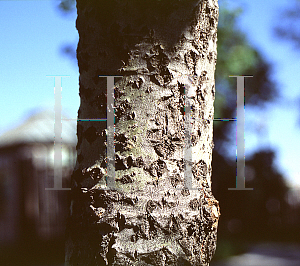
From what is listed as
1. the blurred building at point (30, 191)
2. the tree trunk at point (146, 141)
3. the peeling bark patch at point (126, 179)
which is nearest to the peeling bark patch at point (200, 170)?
the tree trunk at point (146, 141)

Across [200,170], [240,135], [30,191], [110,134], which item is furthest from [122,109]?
[30,191]

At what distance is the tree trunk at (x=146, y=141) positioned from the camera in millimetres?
1081

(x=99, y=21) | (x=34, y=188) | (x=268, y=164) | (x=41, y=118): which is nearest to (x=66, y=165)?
(x=34, y=188)

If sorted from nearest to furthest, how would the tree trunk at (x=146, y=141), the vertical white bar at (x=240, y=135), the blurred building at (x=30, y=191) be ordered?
the tree trunk at (x=146, y=141), the vertical white bar at (x=240, y=135), the blurred building at (x=30, y=191)

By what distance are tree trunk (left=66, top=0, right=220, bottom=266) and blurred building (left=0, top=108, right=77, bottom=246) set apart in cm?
533

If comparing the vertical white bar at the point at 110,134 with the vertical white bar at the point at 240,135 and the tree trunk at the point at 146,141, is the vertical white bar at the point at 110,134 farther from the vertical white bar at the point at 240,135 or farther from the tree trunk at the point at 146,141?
the vertical white bar at the point at 240,135

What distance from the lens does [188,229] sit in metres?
Result: 1.12

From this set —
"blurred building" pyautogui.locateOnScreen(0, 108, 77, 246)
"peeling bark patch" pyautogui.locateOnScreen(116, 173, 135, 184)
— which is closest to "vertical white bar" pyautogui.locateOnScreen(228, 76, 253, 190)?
"peeling bark patch" pyautogui.locateOnScreen(116, 173, 135, 184)

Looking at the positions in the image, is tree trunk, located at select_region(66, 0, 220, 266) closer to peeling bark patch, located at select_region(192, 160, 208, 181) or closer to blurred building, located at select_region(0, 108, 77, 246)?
peeling bark patch, located at select_region(192, 160, 208, 181)

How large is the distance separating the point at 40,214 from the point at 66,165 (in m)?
1.01

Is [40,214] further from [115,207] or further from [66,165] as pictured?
[115,207]

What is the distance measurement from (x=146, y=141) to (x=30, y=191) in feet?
19.1

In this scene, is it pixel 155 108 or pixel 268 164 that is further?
pixel 268 164

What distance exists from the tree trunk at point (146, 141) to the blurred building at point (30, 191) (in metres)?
5.33
